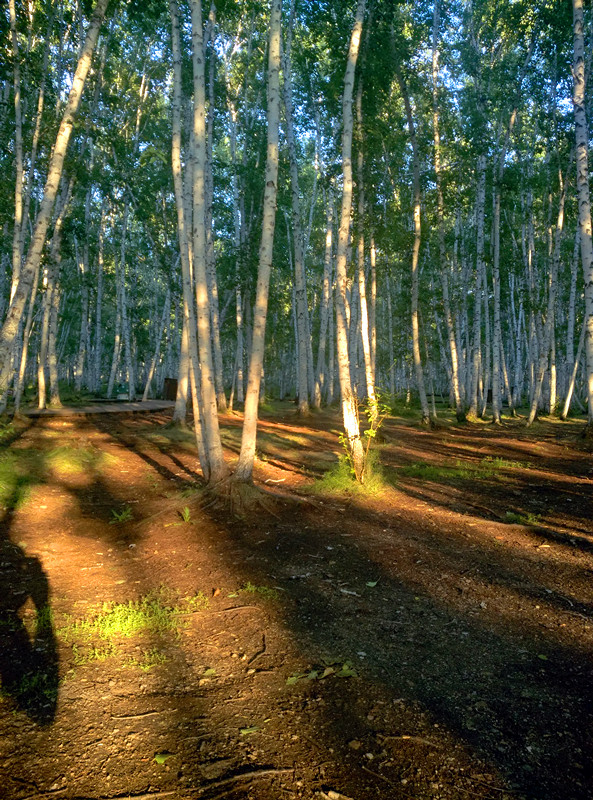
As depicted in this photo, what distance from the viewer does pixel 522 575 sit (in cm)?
525

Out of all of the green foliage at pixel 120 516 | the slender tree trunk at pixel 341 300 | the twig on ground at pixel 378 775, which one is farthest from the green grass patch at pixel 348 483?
the twig on ground at pixel 378 775

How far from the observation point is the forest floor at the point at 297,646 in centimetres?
258

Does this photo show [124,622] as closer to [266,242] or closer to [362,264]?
[266,242]

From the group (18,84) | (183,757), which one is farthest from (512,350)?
(183,757)

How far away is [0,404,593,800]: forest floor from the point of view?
2.58 meters

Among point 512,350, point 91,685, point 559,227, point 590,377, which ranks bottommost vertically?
point 91,685

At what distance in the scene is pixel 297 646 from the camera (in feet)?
12.6

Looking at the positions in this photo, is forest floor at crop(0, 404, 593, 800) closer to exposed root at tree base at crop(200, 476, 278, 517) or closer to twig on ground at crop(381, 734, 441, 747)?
twig on ground at crop(381, 734, 441, 747)

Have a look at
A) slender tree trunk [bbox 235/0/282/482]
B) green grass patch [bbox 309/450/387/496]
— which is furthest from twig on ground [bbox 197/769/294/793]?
green grass patch [bbox 309/450/387/496]

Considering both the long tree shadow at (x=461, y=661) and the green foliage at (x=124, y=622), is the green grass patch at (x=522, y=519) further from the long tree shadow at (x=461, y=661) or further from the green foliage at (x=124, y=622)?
the green foliage at (x=124, y=622)

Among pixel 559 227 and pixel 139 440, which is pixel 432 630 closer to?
pixel 139 440

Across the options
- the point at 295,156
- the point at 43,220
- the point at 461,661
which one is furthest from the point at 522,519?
the point at 295,156

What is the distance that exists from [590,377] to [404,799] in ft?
37.9

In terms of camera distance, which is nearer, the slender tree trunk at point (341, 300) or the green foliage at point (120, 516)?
the green foliage at point (120, 516)
